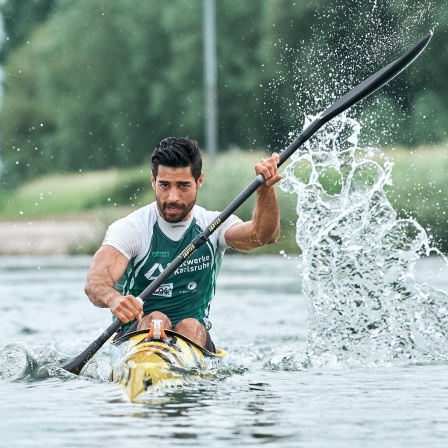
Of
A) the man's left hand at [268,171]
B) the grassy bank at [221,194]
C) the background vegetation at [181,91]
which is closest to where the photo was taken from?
the man's left hand at [268,171]

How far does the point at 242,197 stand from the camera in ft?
26.6

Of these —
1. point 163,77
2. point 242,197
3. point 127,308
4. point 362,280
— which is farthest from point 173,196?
point 163,77

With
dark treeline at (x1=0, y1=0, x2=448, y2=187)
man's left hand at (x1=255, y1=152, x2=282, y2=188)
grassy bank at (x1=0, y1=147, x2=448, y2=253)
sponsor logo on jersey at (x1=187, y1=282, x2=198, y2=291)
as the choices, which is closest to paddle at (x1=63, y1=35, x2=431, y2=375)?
man's left hand at (x1=255, y1=152, x2=282, y2=188)

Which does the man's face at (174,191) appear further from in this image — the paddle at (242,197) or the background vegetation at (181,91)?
the background vegetation at (181,91)

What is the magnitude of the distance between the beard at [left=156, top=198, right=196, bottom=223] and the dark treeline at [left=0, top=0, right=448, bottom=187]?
21.6m

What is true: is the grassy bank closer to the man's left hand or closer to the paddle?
the paddle

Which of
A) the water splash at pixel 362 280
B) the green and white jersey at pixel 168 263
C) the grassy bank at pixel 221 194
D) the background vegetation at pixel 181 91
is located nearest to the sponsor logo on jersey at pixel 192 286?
the green and white jersey at pixel 168 263

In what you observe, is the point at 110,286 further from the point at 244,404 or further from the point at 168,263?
the point at 244,404

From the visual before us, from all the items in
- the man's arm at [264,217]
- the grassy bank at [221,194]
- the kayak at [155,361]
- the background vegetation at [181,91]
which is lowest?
the kayak at [155,361]

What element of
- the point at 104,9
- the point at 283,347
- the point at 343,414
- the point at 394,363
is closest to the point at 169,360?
the point at 343,414

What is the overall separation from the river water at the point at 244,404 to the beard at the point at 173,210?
0.97 metres

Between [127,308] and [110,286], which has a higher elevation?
[110,286]

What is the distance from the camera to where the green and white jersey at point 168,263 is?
8.06m

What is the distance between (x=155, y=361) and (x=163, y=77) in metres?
41.2
